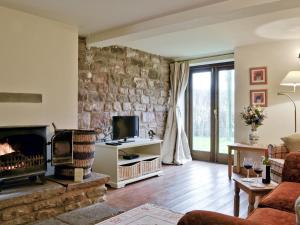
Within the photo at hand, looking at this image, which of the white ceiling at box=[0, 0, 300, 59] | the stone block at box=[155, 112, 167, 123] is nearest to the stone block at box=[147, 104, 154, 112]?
the stone block at box=[155, 112, 167, 123]

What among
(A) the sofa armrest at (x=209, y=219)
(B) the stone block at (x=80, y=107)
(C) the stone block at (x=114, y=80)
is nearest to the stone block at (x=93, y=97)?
(B) the stone block at (x=80, y=107)

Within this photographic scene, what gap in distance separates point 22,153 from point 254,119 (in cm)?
347

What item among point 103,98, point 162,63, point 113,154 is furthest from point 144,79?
point 113,154

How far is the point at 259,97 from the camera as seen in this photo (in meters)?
4.77

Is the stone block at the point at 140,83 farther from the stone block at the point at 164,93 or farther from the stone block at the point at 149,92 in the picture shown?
the stone block at the point at 164,93

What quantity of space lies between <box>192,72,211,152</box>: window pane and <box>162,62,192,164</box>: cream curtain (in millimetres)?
392

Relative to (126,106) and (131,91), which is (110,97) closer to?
(126,106)

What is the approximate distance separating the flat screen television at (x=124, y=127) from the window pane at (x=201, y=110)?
199cm

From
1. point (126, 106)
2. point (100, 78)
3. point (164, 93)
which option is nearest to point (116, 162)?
point (126, 106)

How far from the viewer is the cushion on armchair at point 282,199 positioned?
2.00 meters

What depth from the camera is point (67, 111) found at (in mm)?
3656

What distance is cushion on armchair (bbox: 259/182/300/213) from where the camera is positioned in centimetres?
200

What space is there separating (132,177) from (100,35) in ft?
7.36

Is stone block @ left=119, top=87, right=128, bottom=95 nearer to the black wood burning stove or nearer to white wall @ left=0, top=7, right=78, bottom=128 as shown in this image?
white wall @ left=0, top=7, right=78, bottom=128
